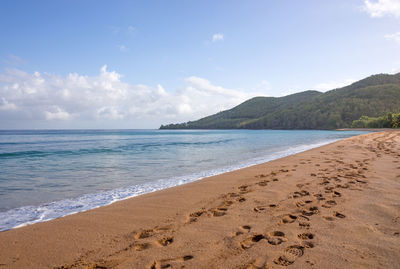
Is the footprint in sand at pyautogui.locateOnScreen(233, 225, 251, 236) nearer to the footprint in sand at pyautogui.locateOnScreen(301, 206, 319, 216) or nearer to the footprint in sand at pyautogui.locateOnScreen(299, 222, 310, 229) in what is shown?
the footprint in sand at pyautogui.locateOnScreen(299, 222, 310, 229)

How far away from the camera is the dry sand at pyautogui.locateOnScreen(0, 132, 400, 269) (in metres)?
2.52

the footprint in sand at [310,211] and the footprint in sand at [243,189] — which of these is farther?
the footprint in sand at [243,189]

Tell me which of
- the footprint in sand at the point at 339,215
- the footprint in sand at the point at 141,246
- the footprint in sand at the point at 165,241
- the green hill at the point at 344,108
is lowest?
the footprint in sand at the point at 339,215

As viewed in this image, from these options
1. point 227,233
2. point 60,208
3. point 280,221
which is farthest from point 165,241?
point 60,208

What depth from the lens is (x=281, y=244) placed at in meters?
2.81

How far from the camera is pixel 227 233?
3.19 metres

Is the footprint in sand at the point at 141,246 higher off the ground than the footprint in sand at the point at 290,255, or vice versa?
the footprint in sand at the point at 141,246

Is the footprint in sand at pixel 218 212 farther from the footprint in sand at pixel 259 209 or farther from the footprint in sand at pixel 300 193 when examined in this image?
the footprint in sand at pixel 300 193

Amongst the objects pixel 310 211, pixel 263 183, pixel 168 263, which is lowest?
pixel 263 183

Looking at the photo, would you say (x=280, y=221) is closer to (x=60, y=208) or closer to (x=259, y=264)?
(x=259, y=264)

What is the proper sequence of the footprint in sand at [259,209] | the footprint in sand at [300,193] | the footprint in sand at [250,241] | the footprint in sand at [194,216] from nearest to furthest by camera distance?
1. the footprint in sand at [250,241]
2. the footprint in sand at [194,216]
3. the footprint in sand at [259,209]
4. the footprint in sand at [300,193]

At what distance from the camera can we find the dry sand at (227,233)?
8.28ft

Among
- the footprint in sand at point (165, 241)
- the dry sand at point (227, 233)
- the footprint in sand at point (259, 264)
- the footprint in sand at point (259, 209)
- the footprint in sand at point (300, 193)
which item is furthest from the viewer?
the footprint in sand at point (300, 193)

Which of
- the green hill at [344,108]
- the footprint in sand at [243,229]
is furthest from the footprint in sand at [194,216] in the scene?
the green hill at [344,108]
